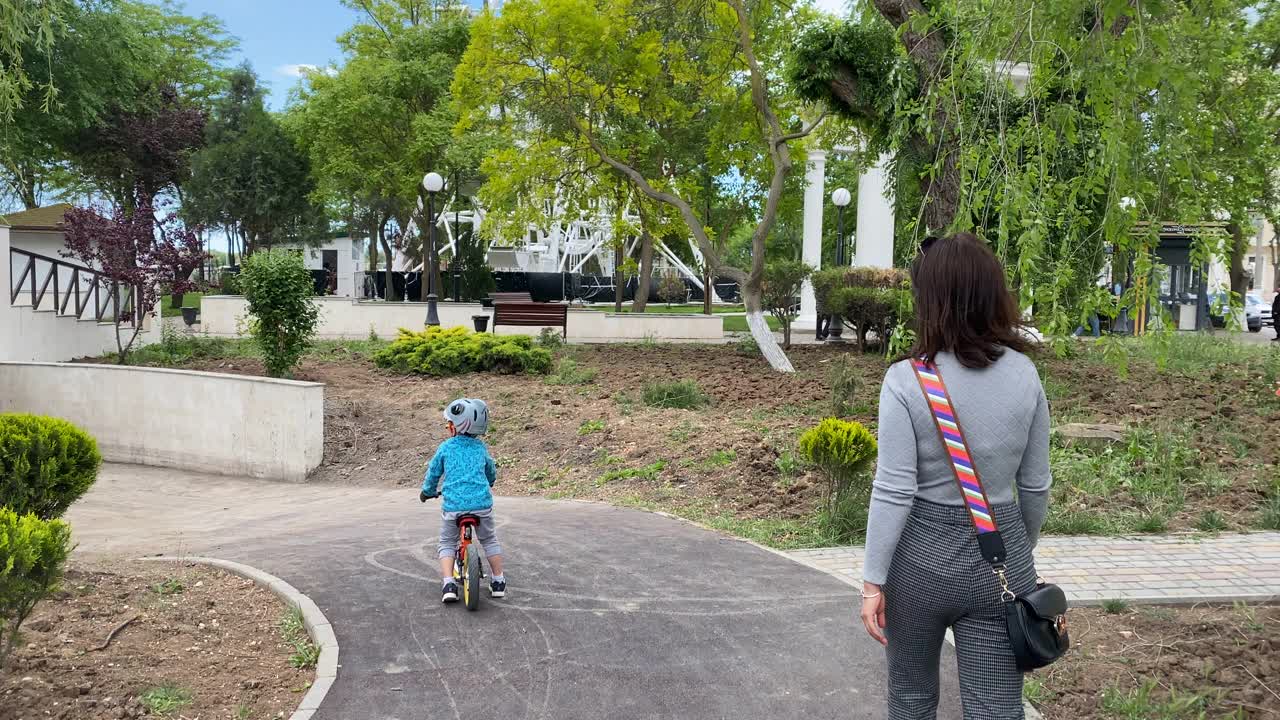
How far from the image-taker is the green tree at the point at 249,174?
121 feet

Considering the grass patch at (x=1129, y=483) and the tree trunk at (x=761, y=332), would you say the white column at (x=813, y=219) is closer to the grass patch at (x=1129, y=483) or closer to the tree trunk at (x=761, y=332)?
the tree trunk at (x=761, y=332)

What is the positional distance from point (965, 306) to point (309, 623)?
4018 millimetres

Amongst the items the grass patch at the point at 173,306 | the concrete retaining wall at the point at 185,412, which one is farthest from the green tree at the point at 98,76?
the grass patch at the point at 173,306

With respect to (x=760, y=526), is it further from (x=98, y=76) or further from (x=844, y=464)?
(x=98, y=76)

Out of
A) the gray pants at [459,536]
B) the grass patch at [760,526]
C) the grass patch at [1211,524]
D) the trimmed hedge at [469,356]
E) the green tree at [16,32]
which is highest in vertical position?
the green tree at [16,32]

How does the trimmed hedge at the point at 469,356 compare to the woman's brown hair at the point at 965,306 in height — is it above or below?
below

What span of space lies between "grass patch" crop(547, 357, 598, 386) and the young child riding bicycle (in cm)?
950

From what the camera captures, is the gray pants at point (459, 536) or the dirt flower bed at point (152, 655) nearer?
the dirt flower bed at point (152, 655)

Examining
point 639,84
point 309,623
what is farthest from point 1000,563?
point 639,84

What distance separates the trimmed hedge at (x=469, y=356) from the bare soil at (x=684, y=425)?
Result: 1.13 feet

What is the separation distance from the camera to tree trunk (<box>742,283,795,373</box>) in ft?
57.6

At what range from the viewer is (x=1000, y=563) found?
9.03 ft

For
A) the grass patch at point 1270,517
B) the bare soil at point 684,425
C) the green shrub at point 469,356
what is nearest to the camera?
the grass patch at point 1270,517

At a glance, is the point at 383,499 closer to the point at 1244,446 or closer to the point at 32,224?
the point at 1244,446
